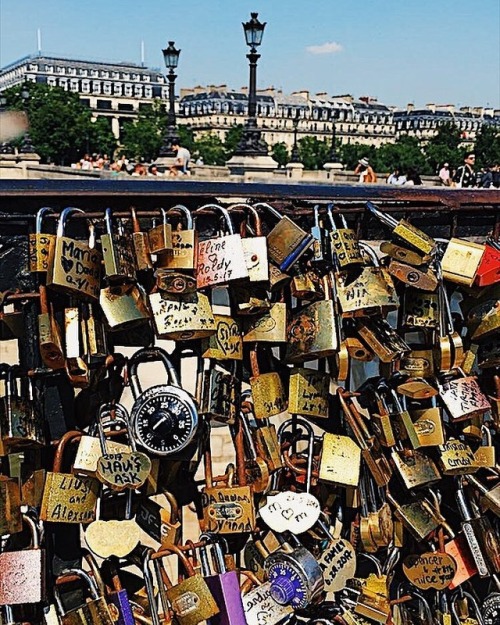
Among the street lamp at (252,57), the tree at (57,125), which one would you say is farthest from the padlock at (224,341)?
the tree at (57,125)

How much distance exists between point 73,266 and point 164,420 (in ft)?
1.39

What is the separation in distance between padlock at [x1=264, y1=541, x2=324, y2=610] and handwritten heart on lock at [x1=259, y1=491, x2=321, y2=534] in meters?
0.06

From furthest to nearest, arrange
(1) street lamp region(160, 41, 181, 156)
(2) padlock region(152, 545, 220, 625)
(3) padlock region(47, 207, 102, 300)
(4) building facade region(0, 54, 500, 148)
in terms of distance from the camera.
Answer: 1. (4) building facade region(0, 54, 500, 148)
2. (1) street lamp region(160, 41, 181, 156)
3. (2) padlock region(152, 545, 220, 625)
4. (3) padlock region(47, 207, 102, 300)

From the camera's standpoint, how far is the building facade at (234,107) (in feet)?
384

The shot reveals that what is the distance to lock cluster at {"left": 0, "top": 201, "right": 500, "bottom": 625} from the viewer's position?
1763 mm

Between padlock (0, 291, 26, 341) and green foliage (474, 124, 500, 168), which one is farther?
green foliage (474, 124, 500, 168)

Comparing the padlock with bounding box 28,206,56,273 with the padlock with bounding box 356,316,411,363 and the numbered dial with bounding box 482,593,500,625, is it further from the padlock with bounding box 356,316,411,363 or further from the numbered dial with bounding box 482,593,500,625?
the numbered dial with bounding box 482,593,500,625

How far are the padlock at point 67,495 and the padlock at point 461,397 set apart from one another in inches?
37.0

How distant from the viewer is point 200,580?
6.13 feet

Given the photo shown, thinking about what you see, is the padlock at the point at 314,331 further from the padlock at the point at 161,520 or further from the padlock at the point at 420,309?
the padlock at the point at 161,520

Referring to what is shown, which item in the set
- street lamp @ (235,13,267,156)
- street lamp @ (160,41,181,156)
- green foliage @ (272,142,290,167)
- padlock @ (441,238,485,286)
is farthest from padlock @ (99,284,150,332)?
green foliage @ (272,142,290,167)

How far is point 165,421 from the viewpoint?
1.84 metres

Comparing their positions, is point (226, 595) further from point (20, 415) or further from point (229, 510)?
point (20, 415)

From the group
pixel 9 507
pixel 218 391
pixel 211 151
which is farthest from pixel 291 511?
pixel 211 151
